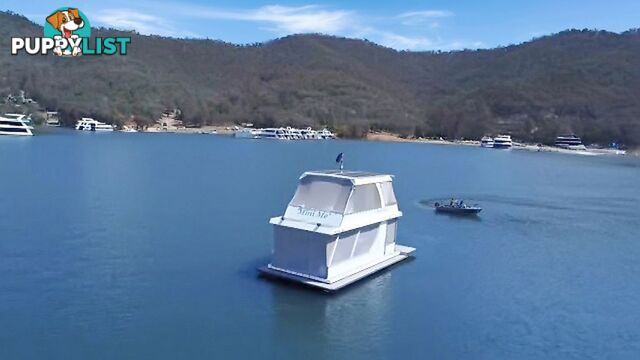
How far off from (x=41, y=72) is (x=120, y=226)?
575 feet

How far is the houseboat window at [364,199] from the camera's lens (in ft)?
93.6

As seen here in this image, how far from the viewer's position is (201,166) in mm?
80688

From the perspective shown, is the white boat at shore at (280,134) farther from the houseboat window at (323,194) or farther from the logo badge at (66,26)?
the houseboat window at (323,194)

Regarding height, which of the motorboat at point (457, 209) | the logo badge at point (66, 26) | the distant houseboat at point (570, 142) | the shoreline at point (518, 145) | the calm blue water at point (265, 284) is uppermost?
the logo badge at point (66, 26)

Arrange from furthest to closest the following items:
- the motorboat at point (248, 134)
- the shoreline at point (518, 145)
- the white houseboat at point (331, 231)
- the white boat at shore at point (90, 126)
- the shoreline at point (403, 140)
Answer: the motorboat at point (248, 134), the white boat at shore at point (90, 126), the shoreline at point (403, 140), the shoreline at point (518, 145), the white houseboat at point (331, 231)

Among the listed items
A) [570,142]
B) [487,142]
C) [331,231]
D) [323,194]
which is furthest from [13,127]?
[570,142]

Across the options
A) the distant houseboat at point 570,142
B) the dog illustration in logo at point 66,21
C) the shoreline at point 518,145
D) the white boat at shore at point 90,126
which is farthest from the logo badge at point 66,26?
the distant houseboat at point 570,142

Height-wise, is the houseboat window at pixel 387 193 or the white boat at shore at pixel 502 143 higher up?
the white boat at shore at pixel 502 143

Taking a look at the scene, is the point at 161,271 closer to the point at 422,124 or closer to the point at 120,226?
the point at 120,226

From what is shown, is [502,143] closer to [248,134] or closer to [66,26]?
[248,134]

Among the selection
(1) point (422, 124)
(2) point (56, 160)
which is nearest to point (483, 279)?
(2) point (56, 160)

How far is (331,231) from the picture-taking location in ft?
87.0

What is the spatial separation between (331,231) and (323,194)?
9.87ft

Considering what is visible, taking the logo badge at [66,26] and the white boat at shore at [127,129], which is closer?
the logo badge at [66,26]
